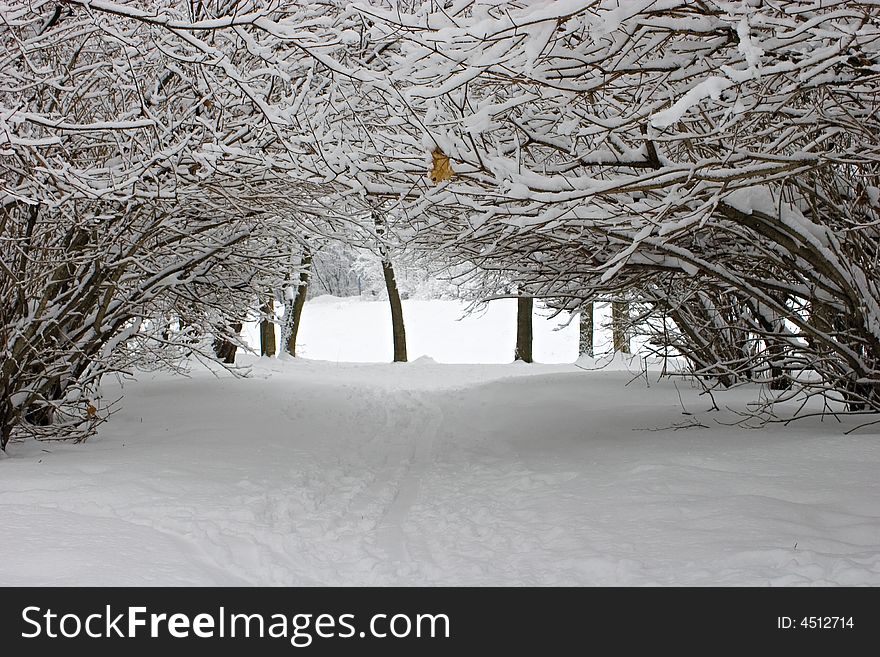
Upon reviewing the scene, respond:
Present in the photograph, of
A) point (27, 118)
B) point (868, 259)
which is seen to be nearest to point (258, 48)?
point (27, 118)

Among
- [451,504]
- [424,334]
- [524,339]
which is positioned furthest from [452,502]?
[424,334]

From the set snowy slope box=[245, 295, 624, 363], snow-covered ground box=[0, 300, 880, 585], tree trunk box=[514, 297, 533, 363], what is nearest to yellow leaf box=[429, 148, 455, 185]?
snow-covered ground box=[0, 300, 880, 585]

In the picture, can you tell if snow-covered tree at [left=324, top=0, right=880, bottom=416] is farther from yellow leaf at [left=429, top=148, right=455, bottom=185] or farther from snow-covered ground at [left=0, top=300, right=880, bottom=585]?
snow-covered ground at [left=0, top=300, right=880, bottom=585]

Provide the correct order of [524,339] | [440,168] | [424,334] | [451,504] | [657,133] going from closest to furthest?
[440,168] < [657,133] < [451,504] < [524,339] < [424,334]

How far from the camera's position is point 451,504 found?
6.14 metres

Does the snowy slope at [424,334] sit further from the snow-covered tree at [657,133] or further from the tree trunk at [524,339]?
the snow-covered tree at [657,133]

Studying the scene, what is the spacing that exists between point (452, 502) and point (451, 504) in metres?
0.06

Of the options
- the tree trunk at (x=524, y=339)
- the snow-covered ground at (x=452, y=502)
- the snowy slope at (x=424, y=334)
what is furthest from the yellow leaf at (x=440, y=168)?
the snowy slope at (x=424, y=334)

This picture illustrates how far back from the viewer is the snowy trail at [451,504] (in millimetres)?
4137

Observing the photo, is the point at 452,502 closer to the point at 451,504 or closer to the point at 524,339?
the point at 451,504

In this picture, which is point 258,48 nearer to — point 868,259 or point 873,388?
point 868,259

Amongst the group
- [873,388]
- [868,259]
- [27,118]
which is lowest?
[873,388]
